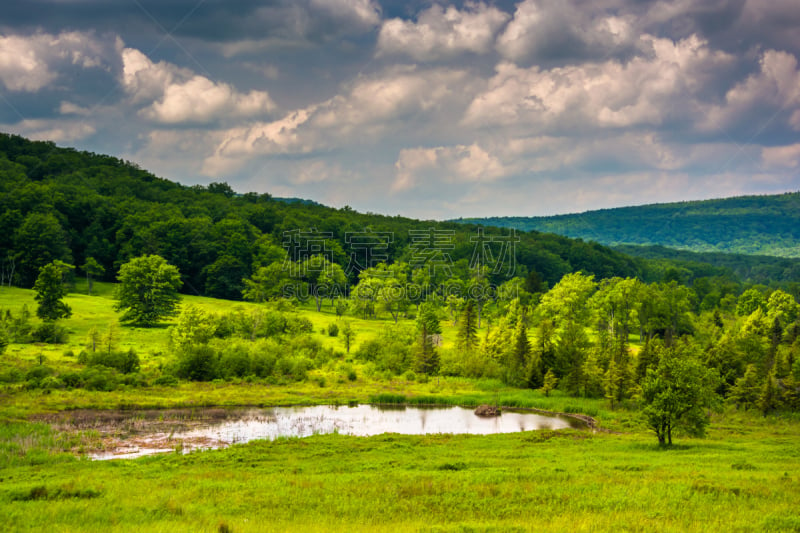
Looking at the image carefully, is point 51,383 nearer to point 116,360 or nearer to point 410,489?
point 116,360

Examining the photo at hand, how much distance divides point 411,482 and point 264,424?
21774mm

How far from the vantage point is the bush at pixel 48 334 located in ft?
213

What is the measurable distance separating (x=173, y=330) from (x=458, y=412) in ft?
117

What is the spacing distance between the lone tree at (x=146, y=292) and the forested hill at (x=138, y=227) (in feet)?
100

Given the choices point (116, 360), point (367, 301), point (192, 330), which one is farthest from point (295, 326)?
point (367, 301)

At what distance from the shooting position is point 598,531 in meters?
16.1

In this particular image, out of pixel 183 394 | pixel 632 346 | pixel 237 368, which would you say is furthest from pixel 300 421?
pixel 632 346

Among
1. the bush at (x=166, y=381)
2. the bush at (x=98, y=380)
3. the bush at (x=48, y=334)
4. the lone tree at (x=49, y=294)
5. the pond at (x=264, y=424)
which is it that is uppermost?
the lone tree at (x=49, y=294)

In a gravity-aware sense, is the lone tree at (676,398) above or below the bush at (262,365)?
above

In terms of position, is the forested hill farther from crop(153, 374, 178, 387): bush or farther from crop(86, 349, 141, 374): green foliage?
crop(153, 374, 178, 387): bush

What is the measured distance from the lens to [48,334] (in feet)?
214

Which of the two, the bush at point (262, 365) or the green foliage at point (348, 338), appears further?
the green foliage at point (348, 338)

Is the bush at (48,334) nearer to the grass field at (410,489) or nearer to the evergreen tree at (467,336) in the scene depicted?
the grass field at (410,489)

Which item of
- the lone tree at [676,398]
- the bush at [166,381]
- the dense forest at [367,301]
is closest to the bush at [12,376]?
the dense forest at [367,301]
